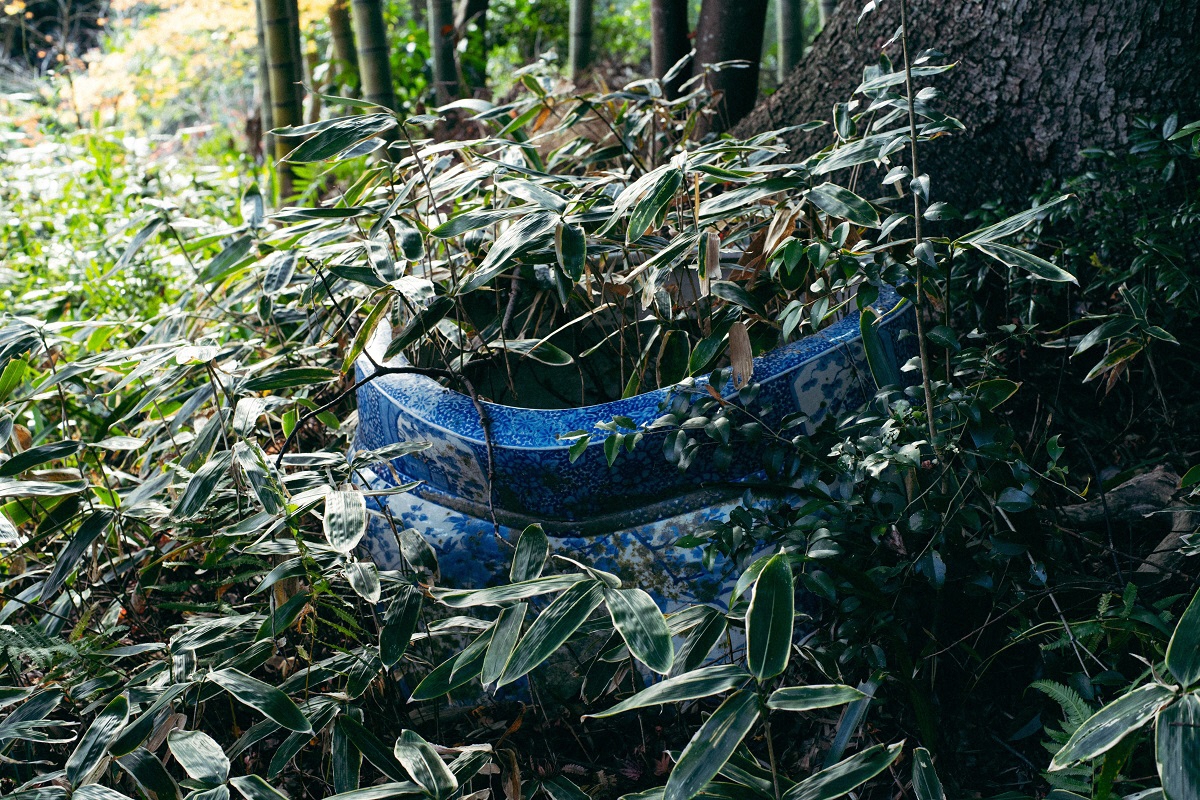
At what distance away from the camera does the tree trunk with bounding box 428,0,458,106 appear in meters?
4.15

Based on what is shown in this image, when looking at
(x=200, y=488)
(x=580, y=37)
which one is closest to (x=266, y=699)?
(x=200, y=488)

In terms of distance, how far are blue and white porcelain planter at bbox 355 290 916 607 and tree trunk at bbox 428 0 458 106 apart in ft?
9.40

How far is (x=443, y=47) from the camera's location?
432 cm

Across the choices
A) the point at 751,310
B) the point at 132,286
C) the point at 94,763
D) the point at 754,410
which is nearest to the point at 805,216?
the point at 751,310

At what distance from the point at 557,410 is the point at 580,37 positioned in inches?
150

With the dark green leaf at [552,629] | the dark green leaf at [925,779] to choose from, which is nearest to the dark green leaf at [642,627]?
the dark green leaf at [552,629]

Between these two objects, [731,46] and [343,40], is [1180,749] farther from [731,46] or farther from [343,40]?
[343,40]

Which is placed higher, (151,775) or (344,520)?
(344,520)

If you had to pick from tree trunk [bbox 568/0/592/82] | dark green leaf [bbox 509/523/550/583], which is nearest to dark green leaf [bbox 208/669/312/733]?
dark green leaf [bbox 509/523/550/583]

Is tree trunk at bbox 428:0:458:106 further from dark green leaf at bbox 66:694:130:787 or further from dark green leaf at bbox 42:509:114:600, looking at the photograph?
dark green leaf at bbox 66:694:130:787

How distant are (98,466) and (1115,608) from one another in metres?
1.65

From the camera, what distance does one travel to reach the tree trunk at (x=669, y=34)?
3137 millimetres

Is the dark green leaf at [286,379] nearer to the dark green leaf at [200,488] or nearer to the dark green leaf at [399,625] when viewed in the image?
the dark green leaf at [200,488]

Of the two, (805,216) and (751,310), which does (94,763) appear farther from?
(805,216)
